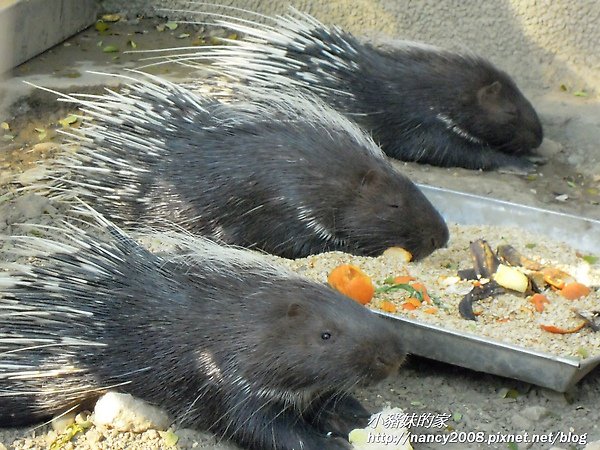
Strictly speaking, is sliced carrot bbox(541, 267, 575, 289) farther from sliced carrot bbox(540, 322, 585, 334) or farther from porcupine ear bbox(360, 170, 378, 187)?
porcupine ear bbox(360, 170, 378, 187)

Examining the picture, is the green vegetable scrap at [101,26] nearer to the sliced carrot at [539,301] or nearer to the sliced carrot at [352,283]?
the sliced carrot at [352,283]

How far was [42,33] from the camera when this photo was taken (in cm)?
634

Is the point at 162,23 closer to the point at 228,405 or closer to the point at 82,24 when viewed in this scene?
the point at 82,24

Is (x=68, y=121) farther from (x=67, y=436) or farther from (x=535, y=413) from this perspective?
(x=535, y=413)

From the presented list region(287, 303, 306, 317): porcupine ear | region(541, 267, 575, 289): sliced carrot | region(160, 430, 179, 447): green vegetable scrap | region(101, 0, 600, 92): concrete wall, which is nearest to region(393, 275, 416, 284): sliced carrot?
region(541, 267, 575, 289): sliced carrot

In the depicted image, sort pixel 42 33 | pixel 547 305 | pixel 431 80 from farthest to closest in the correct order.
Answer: pixel 42 33 → pixel 431 80 → pixel 547 305

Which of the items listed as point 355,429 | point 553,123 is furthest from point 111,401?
point 553,123

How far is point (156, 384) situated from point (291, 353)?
39 cm

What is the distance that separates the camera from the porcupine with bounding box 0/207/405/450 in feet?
9.37

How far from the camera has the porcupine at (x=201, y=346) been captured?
9.37ft

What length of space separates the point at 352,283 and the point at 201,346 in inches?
27.2

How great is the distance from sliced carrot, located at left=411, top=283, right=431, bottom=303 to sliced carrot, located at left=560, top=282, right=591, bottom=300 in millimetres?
465

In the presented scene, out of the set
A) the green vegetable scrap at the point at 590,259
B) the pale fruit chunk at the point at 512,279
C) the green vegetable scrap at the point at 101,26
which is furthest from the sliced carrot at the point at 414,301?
the green vegetable scrap at the point at 101,26

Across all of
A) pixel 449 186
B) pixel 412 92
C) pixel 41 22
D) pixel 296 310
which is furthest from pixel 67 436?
pixel 41 22
